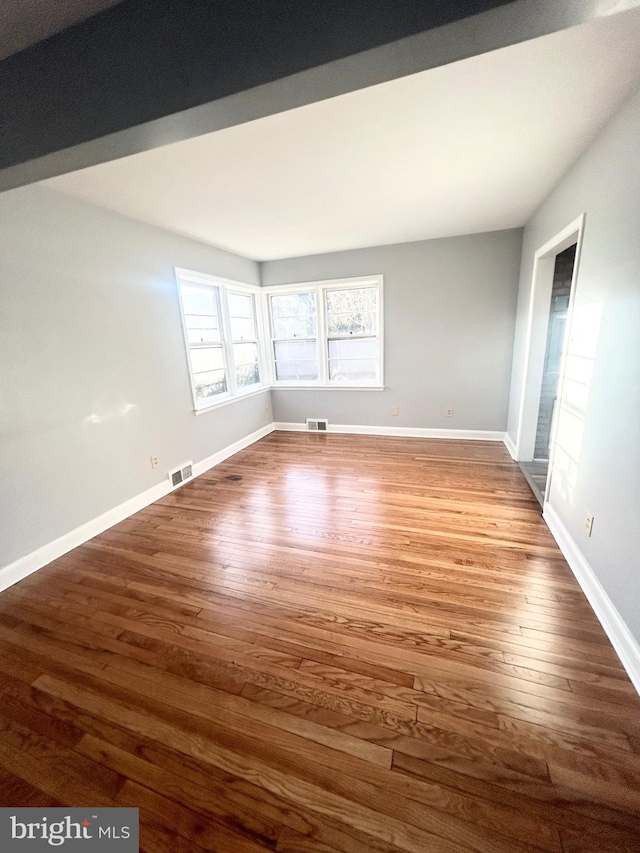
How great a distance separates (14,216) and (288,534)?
279 centimetres

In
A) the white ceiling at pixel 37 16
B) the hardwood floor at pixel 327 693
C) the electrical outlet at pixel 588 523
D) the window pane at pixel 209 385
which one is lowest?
the hardwood floor at pixel 327 693

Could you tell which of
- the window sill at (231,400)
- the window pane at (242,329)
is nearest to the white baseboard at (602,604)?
the window sill at (231,400)

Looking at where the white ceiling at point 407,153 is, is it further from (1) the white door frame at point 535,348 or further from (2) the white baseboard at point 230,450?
(2) the white baseboard at point 230,450

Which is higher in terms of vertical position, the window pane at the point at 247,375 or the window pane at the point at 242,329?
the window pane at the point at 242,329

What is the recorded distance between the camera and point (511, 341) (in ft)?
13.5

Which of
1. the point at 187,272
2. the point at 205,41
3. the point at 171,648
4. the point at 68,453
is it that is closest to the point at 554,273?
the point at 205,41

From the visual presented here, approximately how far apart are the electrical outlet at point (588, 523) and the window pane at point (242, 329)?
4.04 meters

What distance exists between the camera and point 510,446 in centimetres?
403

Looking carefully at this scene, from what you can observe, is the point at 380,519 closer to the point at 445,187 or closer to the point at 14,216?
the point at 445,187

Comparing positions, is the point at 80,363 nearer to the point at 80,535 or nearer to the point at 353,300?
the point at 80,535

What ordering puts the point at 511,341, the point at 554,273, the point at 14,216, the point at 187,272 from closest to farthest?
the point at 14,216
the point at 554,273
the point at 187,272
the point at 511,341

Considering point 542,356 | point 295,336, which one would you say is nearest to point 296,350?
point 295,336

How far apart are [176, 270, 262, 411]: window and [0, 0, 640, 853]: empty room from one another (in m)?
0.10

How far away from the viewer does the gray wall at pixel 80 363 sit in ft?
7.02
